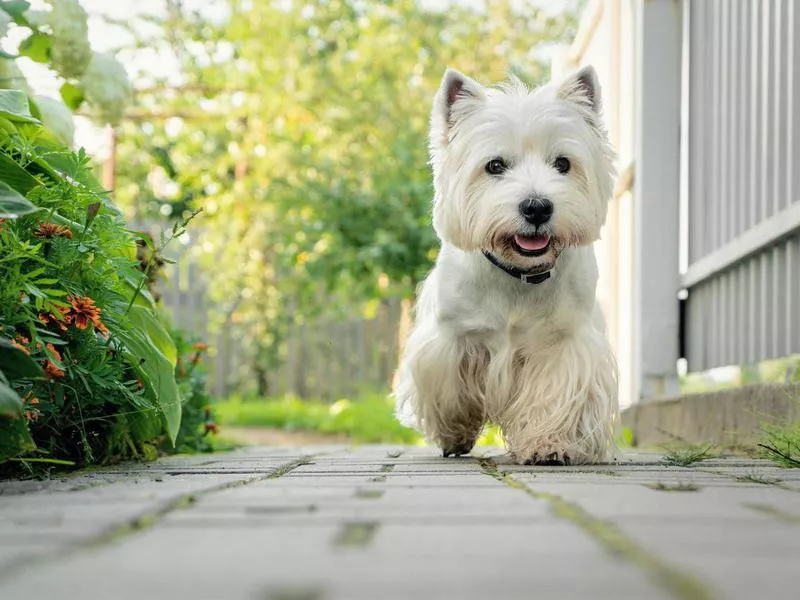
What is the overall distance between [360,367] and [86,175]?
32.2 feet

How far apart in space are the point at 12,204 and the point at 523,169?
1.53 meters

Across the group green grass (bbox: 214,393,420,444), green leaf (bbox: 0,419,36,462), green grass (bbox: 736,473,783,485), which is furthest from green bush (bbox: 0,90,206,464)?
green grass (bbox: 214,393,420,444)

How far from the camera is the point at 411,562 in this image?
119cm

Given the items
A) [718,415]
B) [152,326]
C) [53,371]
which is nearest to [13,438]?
[53,371]

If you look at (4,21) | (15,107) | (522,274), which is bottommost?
(522,274)

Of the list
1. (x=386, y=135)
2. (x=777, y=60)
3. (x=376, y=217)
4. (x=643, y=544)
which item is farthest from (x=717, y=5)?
(x=386, y=135)

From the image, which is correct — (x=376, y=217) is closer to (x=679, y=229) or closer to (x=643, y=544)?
(x=679, y=229)

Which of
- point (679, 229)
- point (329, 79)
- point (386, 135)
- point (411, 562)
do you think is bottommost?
point (411, 562)

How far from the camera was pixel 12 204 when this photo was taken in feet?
7.00

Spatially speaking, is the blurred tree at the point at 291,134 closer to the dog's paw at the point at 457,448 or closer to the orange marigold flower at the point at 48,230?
the dog's paw at the point at 457,448

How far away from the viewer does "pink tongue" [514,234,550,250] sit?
3082 millimetres

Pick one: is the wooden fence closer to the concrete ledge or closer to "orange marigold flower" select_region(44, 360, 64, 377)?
the concrete ledge

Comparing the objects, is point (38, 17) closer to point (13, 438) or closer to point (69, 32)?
point (69, 32)

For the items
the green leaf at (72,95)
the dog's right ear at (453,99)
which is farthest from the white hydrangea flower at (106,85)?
the dog's right ear at (453,99)
